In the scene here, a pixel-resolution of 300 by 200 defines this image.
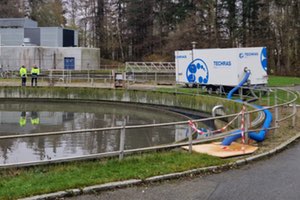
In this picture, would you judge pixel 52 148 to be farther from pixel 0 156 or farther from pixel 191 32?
pixel 191 32

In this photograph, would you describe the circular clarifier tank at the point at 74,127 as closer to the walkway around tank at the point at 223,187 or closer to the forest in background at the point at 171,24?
the walkway around tank at the point at 223,187

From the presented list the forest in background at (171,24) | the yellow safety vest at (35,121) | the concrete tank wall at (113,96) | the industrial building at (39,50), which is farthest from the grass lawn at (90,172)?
the industrial building at (39,50)

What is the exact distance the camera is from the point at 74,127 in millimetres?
22547

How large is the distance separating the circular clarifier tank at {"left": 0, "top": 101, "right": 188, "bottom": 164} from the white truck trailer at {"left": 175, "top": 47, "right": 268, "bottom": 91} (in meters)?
3.57

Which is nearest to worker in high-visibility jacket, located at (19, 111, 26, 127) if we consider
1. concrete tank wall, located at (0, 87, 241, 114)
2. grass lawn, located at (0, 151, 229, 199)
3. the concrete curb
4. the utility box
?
concrete tank wall, located at (0, 87, 241, 114)

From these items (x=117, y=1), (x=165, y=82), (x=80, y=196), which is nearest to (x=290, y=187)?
(x=80, y=196)

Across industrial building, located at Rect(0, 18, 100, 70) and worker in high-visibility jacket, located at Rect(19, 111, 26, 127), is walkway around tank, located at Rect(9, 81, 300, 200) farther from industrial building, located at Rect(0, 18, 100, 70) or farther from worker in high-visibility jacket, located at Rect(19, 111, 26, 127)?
industrial building, located at Rect(0, 18, 100, 70)

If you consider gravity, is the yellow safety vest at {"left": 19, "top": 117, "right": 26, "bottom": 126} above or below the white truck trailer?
below

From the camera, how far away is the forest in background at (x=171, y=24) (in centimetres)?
5894

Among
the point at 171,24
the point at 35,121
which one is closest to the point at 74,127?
the point at 35,121

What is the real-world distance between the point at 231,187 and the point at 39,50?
2090 inches

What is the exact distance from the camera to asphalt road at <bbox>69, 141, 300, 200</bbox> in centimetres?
729

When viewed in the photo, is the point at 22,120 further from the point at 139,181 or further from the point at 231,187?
the point at 231,187

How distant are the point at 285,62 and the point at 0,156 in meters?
50.9
